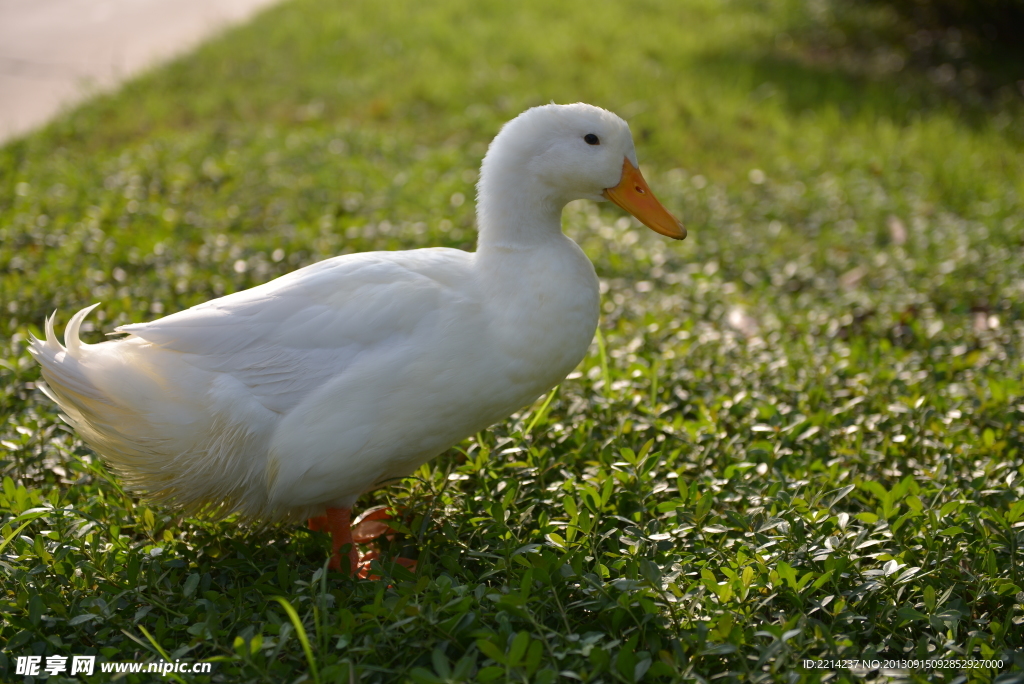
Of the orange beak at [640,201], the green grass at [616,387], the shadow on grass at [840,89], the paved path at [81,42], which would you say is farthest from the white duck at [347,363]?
the shadow on grass at [840,89]

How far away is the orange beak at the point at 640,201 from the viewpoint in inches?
97.0

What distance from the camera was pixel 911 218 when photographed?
461 cm

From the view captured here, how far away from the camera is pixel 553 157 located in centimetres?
232

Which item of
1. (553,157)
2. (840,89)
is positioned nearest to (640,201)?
(553,157)

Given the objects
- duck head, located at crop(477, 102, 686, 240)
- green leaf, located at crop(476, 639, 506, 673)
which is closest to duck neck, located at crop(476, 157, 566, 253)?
duck head, located at crop(477, 102, 686, 240)

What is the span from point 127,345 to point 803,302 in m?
2.87

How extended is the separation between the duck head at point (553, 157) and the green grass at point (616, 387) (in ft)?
2.57

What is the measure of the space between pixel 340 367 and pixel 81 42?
6.51 meters

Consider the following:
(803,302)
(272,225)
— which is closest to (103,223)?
(272,225)

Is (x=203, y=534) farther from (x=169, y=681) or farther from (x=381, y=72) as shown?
(x=381, y=72)

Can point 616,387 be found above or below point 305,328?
below

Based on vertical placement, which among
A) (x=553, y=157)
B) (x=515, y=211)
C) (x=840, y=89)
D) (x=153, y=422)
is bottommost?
(x=840, y=89)

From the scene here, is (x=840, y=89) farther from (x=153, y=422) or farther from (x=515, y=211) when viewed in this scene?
(x=153, y=422)

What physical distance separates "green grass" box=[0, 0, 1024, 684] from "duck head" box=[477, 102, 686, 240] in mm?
782
